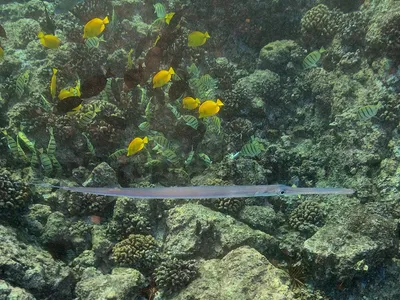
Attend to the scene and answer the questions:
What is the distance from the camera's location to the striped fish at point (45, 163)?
5421 mm

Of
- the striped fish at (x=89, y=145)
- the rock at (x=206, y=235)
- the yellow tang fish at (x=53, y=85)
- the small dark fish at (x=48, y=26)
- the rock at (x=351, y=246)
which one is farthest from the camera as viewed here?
the small dark fish at (x=48, y=26)

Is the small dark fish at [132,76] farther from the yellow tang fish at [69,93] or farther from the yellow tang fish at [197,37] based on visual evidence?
the yellow tang fish at [197,37]

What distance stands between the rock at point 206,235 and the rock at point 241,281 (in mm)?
277

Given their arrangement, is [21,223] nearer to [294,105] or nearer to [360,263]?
[360,263]

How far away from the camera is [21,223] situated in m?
4.96

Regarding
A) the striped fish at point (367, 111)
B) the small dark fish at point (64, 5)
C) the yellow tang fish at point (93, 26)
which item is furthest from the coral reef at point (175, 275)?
the small dark fish at point (64, 5)

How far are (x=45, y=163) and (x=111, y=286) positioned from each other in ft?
8.05

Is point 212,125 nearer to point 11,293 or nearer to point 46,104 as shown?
point 46,104

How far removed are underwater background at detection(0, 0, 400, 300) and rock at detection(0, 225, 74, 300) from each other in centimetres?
2

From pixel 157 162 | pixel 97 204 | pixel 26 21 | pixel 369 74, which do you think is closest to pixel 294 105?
pixel 369 74

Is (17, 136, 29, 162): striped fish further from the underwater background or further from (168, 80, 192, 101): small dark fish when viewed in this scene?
(168, 80, 192, 101): small dark fish

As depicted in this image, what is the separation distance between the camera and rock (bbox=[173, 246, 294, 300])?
13.0ft

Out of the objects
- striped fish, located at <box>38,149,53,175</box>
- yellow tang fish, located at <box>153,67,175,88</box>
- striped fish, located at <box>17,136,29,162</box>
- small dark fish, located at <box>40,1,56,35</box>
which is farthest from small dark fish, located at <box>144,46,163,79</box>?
small dark fish, located at <box>40,1,56,35</box>

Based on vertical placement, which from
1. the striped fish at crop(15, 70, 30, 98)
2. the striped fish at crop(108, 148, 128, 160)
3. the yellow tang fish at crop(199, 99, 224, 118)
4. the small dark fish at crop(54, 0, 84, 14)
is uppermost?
the small dark fish at crop(54, 0, 84, 14)
